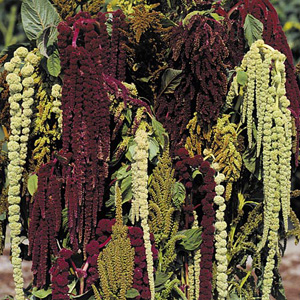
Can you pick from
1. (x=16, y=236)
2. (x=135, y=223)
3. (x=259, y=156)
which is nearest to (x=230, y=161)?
(x=259, y=156)

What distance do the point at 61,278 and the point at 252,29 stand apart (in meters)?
1.05

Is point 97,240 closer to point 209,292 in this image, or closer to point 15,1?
point 209,292

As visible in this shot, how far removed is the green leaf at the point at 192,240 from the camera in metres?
1.96

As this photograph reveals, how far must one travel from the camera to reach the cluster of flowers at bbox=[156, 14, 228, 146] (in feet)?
6.12

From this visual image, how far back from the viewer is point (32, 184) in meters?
1.88

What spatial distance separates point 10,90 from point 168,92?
1.73 feet

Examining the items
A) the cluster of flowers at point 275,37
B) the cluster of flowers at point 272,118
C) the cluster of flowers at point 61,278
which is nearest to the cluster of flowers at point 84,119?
the cluster of flowers at point 61,278

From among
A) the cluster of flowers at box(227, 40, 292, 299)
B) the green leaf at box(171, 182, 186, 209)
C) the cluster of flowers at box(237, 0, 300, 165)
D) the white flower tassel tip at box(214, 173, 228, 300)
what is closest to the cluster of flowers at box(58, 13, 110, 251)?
the green leaf at box(171, 182, 186, 209)

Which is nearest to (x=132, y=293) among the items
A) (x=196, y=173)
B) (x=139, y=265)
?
(x=139, y=265)

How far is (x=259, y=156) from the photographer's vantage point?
2.01 m

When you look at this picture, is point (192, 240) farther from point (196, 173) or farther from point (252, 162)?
point (252, 162)

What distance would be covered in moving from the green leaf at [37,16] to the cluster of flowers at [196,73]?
426 mm

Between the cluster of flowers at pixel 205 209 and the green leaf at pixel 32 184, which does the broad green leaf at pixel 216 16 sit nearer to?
the cluster of flowers at pixel 205 209

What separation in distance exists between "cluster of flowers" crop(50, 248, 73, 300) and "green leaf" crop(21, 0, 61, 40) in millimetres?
756
